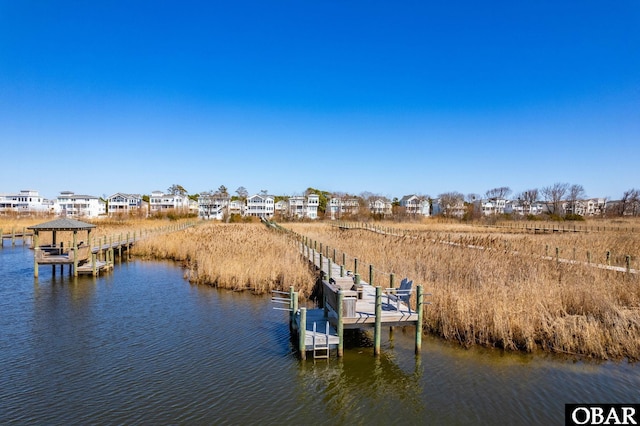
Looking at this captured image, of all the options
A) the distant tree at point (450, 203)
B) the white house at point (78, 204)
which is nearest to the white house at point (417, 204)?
the distant tree at point (450, 203)

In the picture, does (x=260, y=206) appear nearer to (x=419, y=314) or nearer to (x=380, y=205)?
(x=380, y=205)

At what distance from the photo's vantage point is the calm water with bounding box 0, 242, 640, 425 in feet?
27.8

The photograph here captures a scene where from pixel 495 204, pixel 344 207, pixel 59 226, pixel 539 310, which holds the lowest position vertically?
pixel 539 310

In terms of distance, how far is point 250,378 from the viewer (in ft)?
32.9

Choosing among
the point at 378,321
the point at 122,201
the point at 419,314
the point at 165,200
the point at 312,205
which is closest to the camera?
the point at 378,321

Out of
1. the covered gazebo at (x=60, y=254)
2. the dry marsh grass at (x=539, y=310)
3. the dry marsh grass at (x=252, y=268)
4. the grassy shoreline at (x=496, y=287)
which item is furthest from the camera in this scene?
the covered gazebo at (x=60, y=254)

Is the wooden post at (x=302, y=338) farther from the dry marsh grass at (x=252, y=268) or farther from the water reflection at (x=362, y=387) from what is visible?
the dry marsh grass at (x=252, y=268)

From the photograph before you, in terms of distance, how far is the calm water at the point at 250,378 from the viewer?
334 inches

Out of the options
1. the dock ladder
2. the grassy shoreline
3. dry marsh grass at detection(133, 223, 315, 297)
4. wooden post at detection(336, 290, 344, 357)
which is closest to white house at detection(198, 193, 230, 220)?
dry marsh grass at detection(133, 223, 315, 297)

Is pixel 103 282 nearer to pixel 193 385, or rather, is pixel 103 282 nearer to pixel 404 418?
pixel 193 385

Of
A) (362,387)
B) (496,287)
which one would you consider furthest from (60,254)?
(496,287)

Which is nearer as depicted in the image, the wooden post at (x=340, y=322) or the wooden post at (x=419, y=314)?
the wooden post at (x=340, y=322)

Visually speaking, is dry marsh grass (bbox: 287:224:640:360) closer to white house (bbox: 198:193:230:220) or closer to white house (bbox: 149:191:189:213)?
white house (bbox: 198:193:230:220)

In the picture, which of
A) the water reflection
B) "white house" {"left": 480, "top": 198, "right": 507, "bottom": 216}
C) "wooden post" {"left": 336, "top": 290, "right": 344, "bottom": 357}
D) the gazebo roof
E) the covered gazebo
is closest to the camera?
the water reflection
